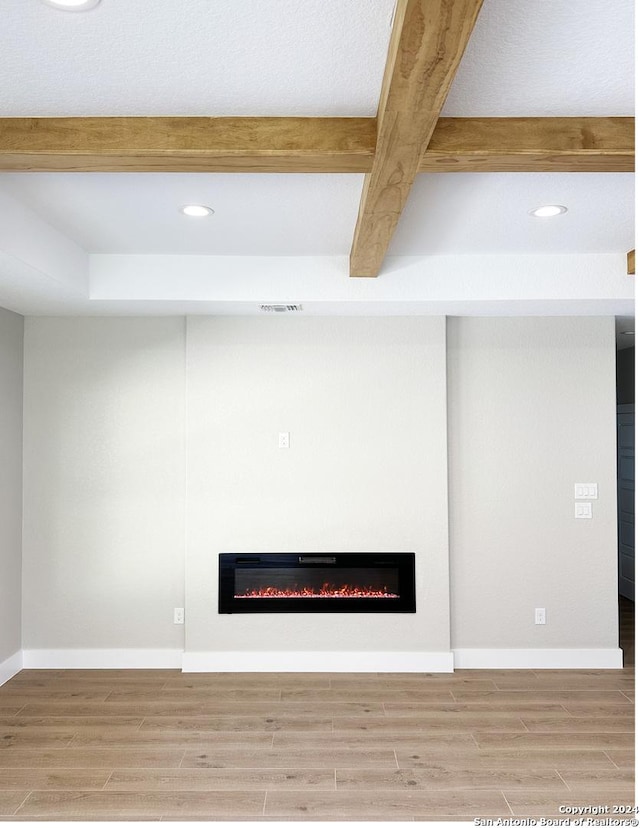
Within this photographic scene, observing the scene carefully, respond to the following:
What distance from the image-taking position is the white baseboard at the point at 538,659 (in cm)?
457

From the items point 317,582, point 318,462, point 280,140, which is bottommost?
point 317,582

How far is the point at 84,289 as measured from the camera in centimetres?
402

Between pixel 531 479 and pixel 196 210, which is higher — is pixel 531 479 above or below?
below

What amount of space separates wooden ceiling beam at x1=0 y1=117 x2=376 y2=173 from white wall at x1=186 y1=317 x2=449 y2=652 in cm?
234

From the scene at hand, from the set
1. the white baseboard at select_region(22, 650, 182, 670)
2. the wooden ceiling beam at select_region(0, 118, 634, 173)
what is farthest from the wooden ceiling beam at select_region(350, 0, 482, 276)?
the white baseboard at select_region(22, 650, 182, 670)

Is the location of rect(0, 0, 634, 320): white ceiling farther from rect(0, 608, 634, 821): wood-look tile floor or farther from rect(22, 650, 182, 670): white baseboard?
rect(22, 650, 182, 670): white baseboard

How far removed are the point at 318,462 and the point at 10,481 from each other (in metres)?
2.01

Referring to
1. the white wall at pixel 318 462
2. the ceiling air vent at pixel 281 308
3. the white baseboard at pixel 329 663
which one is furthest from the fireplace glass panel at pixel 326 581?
the ceiling air vent at pixel 281 308

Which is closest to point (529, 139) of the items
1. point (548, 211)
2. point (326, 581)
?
point (548, 211)

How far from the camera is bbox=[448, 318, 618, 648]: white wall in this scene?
15.1 ft

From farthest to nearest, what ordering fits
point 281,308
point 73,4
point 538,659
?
point 538,659, point 281,308, point 73,4

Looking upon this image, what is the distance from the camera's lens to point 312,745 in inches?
134

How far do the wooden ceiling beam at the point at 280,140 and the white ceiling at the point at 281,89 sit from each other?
0.15ft

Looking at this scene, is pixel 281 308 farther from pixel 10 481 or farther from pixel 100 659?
pixel 100 659
